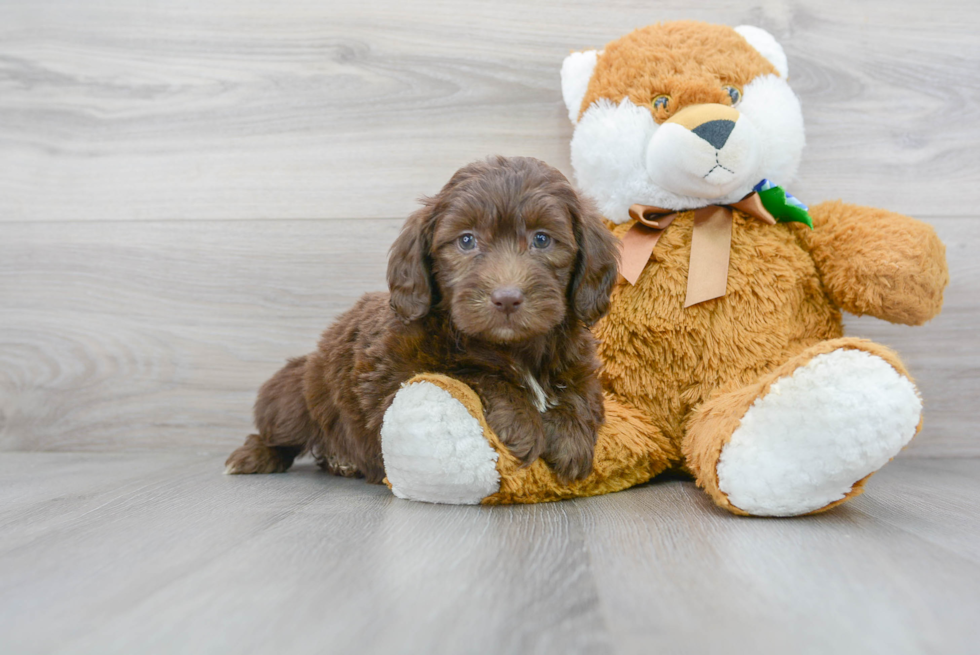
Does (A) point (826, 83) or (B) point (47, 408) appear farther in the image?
(B) point (47, 408)

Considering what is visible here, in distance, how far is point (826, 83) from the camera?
7.34 ft

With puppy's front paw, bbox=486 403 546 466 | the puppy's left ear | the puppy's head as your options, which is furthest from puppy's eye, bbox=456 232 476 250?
puppy's front paw, bbox=486 403 546 466

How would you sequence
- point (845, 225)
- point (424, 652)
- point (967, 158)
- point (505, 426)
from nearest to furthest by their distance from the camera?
point (424, 652), point (505, 426), point (845, 225), point (967, 158)

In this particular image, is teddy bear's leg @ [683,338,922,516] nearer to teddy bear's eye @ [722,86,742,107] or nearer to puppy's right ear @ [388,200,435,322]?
puppy's right ear @ [388,200,435,322]

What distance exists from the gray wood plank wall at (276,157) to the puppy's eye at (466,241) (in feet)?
3.03

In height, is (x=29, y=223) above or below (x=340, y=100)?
below

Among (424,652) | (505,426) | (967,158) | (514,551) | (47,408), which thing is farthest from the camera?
(47,408)

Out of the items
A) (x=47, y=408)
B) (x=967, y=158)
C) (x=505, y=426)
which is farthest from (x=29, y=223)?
(x=967, y=158)

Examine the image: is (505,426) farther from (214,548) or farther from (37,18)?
(37,18)

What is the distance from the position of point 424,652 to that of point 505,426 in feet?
2.13

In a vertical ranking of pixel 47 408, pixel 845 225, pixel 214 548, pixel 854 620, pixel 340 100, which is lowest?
pixel 47 408

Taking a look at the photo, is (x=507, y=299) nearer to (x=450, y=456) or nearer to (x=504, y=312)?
(x=504, y=312)

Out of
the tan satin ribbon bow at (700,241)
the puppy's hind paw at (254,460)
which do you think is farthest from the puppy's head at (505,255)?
the puppy's hind paw at (254,460)

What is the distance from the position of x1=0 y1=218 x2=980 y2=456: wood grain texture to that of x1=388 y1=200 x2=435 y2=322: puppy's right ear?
84 centimetres
